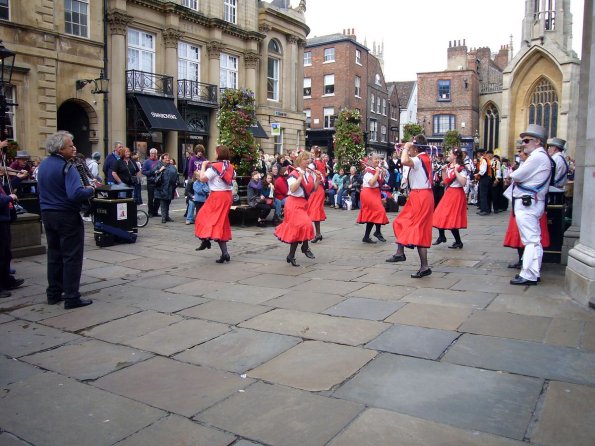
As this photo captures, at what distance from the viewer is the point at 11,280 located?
21.5ft

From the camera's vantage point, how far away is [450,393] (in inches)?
134

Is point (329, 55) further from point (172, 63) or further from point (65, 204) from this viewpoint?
point (65, 204)

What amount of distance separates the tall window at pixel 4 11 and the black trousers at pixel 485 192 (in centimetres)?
1790

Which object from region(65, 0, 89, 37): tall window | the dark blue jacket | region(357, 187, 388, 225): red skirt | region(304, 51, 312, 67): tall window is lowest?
region(357, 187, 388, 225): red skirt

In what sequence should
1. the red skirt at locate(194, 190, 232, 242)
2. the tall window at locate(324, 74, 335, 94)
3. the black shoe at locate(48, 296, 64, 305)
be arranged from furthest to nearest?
the tall window at locate(324, 74, 335, 94)
the red skirt at locate(194, 190, 232, 242)
the black shoe at locate(48, 296, 64, 305)

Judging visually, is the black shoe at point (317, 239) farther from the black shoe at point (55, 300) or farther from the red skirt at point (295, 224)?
the black shoe at point (55, 300)

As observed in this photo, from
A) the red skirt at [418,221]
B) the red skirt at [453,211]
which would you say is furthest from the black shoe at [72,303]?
the red skirt at [453,211]

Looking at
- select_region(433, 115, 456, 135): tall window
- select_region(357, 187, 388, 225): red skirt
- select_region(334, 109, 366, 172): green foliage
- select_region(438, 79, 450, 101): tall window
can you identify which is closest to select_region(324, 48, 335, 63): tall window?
select_region(438, 79, 450, 101): tall window

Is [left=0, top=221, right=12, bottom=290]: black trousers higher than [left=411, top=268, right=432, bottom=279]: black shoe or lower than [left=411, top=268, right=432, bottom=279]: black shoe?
higher

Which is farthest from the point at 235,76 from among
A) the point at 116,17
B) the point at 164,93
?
the point at 116,17

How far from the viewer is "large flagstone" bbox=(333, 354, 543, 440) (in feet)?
9.95

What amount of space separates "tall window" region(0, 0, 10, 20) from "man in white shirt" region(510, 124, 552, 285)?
64.4 feet

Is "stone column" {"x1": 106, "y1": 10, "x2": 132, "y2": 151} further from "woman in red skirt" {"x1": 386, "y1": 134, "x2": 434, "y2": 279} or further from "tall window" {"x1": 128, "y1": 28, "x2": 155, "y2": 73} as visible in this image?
"woman in red skirt" {"x1": 386, "y1": 134, "x2": 434, "y2": 279}

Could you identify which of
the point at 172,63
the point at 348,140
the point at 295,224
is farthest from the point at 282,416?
the point at 172,63
